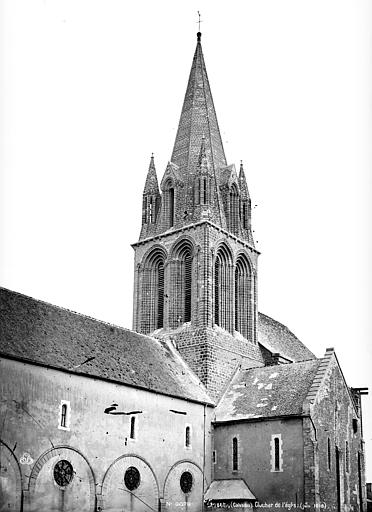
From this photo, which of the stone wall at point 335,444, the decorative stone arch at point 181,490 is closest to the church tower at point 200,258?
the decorative stone arch at point 181,490

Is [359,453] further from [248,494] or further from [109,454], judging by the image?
[109,454]

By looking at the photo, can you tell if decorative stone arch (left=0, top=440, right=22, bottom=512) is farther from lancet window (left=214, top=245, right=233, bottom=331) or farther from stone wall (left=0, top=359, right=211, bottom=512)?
lancet window (left=214, top=245, right=233, bottom=331)

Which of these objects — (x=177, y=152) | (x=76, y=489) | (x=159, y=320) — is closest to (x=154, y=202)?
(x=177, y=152)

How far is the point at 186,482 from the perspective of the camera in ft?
143

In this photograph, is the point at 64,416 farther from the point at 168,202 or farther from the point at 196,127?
the point at 196,127

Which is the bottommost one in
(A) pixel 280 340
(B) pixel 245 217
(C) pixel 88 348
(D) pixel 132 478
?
(D) pixel 132 478

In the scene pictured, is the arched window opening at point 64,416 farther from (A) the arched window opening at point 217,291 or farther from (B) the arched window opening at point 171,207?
(B) the arched window opening at point 171,207

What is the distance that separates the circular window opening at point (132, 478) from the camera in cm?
3966

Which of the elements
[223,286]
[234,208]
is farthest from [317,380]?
[234,208]

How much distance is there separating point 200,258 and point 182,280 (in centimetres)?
241

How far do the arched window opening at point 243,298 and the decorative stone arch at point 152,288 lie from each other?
5325 millimetres

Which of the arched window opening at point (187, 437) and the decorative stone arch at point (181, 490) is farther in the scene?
the arched window opening at point (187, 437)

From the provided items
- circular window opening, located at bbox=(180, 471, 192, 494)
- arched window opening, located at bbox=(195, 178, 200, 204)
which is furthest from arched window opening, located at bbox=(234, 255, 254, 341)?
circular window opening, located at bbox=(180, 471, 192, 494)

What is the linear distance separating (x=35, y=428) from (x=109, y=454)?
5.08 metres
